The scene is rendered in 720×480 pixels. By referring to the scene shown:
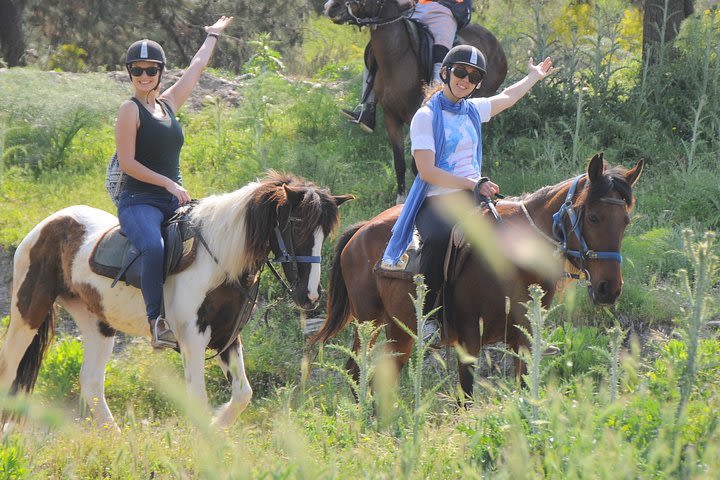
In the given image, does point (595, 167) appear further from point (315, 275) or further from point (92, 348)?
point (92, 348)

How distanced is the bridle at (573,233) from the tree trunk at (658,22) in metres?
7.91

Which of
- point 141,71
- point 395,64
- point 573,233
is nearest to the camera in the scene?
point 573,233

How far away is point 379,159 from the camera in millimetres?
12891

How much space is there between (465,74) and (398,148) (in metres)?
5.32

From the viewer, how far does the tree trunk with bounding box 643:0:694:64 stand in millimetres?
13242

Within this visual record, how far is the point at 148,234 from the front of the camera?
600 cm

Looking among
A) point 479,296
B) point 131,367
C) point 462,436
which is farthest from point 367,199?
point 462,436

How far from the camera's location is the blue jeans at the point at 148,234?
5.96m

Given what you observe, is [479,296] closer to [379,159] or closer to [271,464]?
[271,464]

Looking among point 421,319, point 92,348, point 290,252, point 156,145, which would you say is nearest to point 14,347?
point 92,348

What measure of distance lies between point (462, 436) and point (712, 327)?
3956 millimetres

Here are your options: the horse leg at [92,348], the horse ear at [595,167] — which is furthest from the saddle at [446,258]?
the horse leg at [92,348]

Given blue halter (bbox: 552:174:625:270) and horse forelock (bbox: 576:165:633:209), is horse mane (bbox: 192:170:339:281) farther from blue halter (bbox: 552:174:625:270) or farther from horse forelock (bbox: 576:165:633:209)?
horse forelock (bbox: 576:165:633:209)

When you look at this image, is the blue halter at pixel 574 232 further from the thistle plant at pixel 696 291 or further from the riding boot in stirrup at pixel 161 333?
the riding boot in stirrup at pixel 161 333
